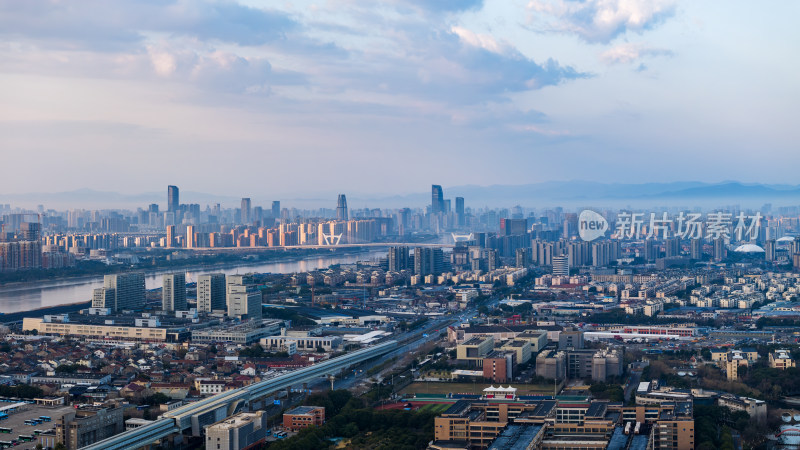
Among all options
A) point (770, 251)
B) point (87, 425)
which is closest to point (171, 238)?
point (770, 251)

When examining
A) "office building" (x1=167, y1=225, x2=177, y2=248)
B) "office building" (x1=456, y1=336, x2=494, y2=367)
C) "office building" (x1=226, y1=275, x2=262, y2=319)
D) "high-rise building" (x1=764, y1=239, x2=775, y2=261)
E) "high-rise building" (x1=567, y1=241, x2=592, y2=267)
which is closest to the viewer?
"office building" (x1=456, y1=336, x2=494, y2=367)

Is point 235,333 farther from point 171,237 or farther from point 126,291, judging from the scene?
point 171,237

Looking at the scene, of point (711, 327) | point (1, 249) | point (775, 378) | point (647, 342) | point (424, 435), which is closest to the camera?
point (424, 435)

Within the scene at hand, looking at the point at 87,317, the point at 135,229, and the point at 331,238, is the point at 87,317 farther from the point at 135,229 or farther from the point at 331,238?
the point at 135,229

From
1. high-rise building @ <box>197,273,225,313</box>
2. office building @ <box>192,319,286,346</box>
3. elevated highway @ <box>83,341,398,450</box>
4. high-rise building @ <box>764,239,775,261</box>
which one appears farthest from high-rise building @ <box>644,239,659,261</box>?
elevated highway @ <box>83,341,398,450</box>

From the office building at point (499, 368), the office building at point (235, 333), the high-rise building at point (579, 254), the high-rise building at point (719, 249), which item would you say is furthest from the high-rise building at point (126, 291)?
the high-rise building at point (719, 249)

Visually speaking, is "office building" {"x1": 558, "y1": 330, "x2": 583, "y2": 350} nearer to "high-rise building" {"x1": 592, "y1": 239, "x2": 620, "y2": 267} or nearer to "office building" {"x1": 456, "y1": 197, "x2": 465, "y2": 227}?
"high-rise building" {"x1": 592, "y1": 239, "x2": 620, "y2": 267}

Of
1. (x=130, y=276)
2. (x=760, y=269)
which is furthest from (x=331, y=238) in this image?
(x=130, y=276)

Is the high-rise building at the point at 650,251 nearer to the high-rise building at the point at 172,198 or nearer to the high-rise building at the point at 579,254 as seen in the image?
the high-rise building at the point at 579,254
